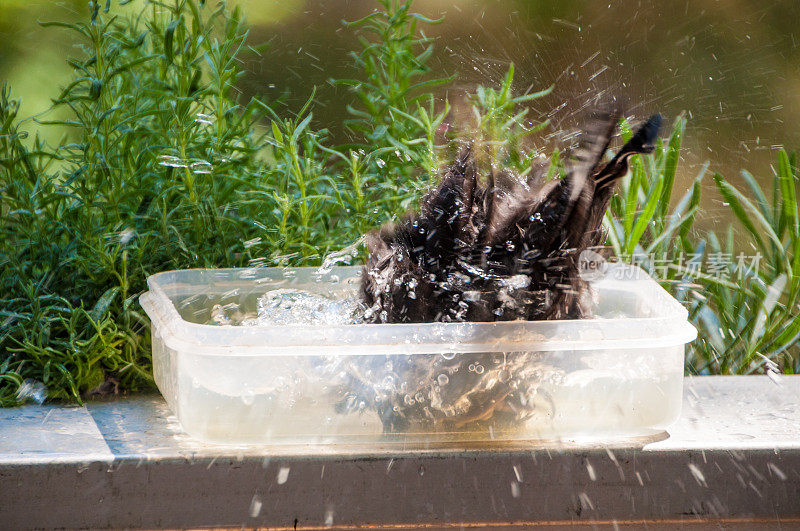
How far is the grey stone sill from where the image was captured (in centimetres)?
85

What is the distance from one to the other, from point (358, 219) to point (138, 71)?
52cm

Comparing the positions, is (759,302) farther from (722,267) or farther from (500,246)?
(500,246)

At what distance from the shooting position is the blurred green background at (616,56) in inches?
76.2

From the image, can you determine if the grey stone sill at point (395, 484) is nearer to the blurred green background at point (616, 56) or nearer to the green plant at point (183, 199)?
the green plant at point (183, 199)

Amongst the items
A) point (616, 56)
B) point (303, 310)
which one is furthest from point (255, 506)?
point (616, 56)

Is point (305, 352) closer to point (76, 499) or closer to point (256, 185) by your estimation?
point (76, 499)

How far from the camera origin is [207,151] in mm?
1344

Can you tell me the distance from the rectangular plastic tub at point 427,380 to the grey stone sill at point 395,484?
0.02 meters

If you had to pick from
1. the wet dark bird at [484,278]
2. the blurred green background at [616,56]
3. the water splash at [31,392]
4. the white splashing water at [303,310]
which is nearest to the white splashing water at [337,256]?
the white splashing water at [303,310]

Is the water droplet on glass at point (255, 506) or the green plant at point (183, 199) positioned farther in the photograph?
the green plant at point (183, 199)

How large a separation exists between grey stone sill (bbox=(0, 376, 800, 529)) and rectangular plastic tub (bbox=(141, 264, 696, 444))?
25 millimetres

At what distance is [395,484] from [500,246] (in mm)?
296

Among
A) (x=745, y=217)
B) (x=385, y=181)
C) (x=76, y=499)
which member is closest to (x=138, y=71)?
(x=385, y=181)

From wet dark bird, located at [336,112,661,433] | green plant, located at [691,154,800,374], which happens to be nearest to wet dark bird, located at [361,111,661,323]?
wet dark bird, located at [336,112,661,433]
